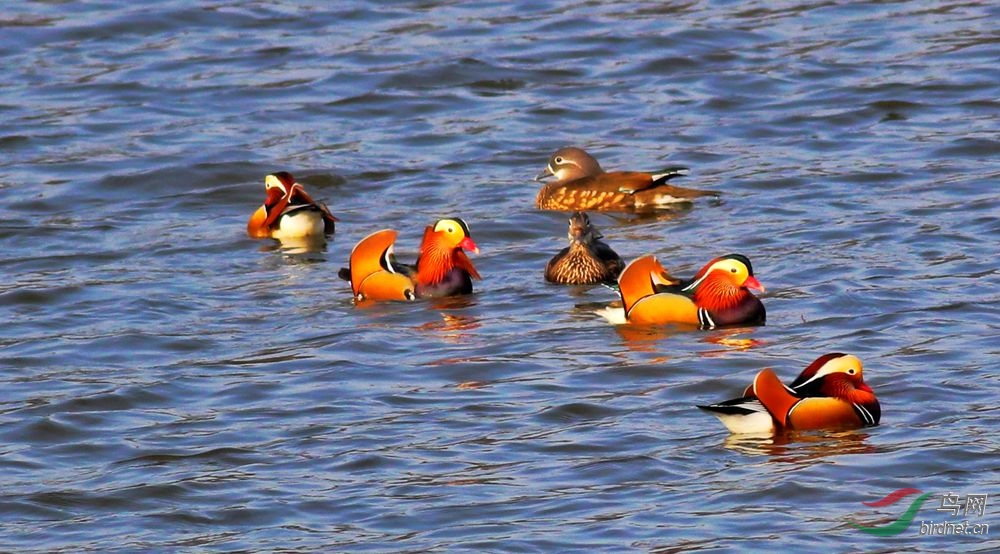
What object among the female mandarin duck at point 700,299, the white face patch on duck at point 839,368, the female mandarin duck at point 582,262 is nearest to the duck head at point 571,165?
the female mandarin duck at point 582,262

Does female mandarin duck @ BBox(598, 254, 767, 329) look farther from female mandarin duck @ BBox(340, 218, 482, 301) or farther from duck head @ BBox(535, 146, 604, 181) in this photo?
duck head @ BBox(535, 146, 604, 181)

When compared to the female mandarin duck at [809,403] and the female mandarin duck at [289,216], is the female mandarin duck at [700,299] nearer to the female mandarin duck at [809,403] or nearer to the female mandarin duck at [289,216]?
the female mandarin duck at [809,403]

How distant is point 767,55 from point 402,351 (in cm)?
1105

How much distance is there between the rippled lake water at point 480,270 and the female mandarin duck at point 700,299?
155 millimetres

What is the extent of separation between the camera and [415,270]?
1370cm

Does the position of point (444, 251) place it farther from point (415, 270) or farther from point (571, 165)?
point (571, 165)

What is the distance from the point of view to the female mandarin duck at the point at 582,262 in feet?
45.1

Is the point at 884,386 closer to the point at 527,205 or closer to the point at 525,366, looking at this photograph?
the point at 525,366

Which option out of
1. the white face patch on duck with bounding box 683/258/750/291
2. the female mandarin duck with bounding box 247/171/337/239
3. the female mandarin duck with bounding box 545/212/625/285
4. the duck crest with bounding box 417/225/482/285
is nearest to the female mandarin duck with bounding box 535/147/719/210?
the female mandarin duck with bounding box 247/171/337/239

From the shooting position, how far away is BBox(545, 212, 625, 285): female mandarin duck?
1376cm

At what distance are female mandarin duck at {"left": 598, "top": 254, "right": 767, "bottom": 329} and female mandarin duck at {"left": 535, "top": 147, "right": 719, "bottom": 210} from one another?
13.1ft

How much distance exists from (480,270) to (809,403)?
5254 millimetres

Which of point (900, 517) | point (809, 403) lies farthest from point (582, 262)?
point (900, 517)

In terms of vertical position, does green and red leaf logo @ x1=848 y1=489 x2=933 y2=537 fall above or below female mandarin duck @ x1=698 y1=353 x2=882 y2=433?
below
